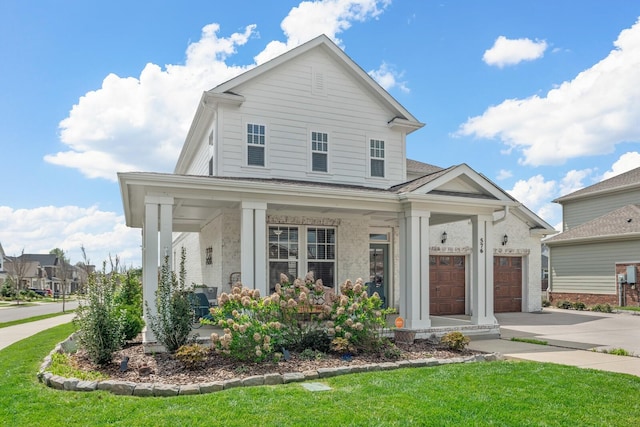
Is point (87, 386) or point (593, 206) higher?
point (593, 206)

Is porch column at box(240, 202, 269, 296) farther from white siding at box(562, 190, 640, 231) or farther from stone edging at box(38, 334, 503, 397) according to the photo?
white siding at box(562, 190, 640, 231)

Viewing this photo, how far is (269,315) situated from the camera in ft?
25.4

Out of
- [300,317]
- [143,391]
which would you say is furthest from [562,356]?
[143,391]

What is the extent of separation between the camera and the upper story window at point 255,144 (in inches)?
461

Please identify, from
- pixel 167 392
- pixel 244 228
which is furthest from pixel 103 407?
pixel 244 228

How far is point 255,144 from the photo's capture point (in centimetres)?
1177

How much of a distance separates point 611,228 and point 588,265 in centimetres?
202

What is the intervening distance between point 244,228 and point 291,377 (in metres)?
3.69

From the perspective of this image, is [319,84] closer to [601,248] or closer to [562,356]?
[562,356]

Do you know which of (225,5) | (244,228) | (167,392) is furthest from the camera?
(225,5)

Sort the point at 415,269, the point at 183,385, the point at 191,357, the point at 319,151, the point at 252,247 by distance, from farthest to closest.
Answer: the point at 319,151 < the point at 415,269 < the point at 252,247 < the point at 191,357 < the point at 183,385

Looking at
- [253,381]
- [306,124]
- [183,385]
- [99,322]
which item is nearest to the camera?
[183,385]

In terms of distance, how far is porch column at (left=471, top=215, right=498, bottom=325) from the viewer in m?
11.0

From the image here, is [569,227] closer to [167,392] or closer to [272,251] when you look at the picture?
[272,251]
